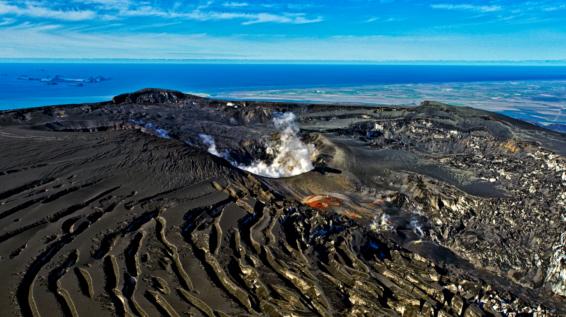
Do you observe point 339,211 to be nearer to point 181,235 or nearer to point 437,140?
point 181,235

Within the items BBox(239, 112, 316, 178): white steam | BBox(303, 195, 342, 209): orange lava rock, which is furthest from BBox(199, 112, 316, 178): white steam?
BBox(303, 195, 342, 209): orange lava rock

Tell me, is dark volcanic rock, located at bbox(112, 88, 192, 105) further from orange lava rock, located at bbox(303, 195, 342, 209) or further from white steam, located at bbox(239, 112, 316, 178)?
orange lava rock, located at bbox(303, 195, 342, 209)

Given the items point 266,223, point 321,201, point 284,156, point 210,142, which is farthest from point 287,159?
point 266,223

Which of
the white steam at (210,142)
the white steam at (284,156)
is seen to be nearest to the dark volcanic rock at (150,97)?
the white steam at (210,142)

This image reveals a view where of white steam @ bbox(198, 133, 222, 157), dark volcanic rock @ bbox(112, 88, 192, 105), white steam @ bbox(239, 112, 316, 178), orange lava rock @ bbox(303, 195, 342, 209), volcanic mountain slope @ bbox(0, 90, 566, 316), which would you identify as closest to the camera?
volcanic mountain slope @ bbox(0, 90, 566, 316)

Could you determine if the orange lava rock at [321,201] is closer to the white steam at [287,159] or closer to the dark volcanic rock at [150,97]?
the white steam at [287,159]

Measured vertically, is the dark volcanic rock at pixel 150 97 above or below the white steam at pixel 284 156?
above
